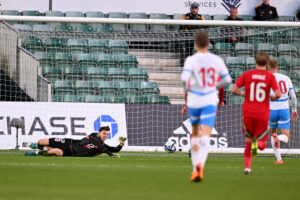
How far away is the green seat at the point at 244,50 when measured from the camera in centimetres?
1803

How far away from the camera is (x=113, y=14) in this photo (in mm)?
23250

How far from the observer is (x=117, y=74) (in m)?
17.9

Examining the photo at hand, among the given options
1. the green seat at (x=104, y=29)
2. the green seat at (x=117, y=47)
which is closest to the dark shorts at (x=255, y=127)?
the green seat at (x=117, y=47)

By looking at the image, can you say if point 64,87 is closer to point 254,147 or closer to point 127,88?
point 127,88

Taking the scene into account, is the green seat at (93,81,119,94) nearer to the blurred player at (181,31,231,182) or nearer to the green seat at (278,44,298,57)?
the green seat at (278,44,298,57)

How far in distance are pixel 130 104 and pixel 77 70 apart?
98.2 inches

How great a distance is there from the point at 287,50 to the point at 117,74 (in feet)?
17.6

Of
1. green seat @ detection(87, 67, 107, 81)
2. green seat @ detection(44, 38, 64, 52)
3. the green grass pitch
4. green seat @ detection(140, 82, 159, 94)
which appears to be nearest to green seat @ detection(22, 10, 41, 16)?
green seat @ detection(44, 38, 64, 52)

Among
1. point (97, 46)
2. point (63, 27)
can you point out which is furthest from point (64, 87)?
point (63, 27)

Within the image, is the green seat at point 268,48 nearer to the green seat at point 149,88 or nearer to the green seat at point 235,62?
the green seat at point 235,62

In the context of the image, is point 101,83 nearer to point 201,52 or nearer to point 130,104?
point 130,104

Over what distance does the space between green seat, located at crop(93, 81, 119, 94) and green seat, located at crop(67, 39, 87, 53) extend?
184cm

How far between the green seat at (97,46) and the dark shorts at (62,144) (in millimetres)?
6735

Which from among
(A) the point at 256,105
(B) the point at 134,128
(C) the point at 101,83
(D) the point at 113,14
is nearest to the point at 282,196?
(A) the point at 256,105
